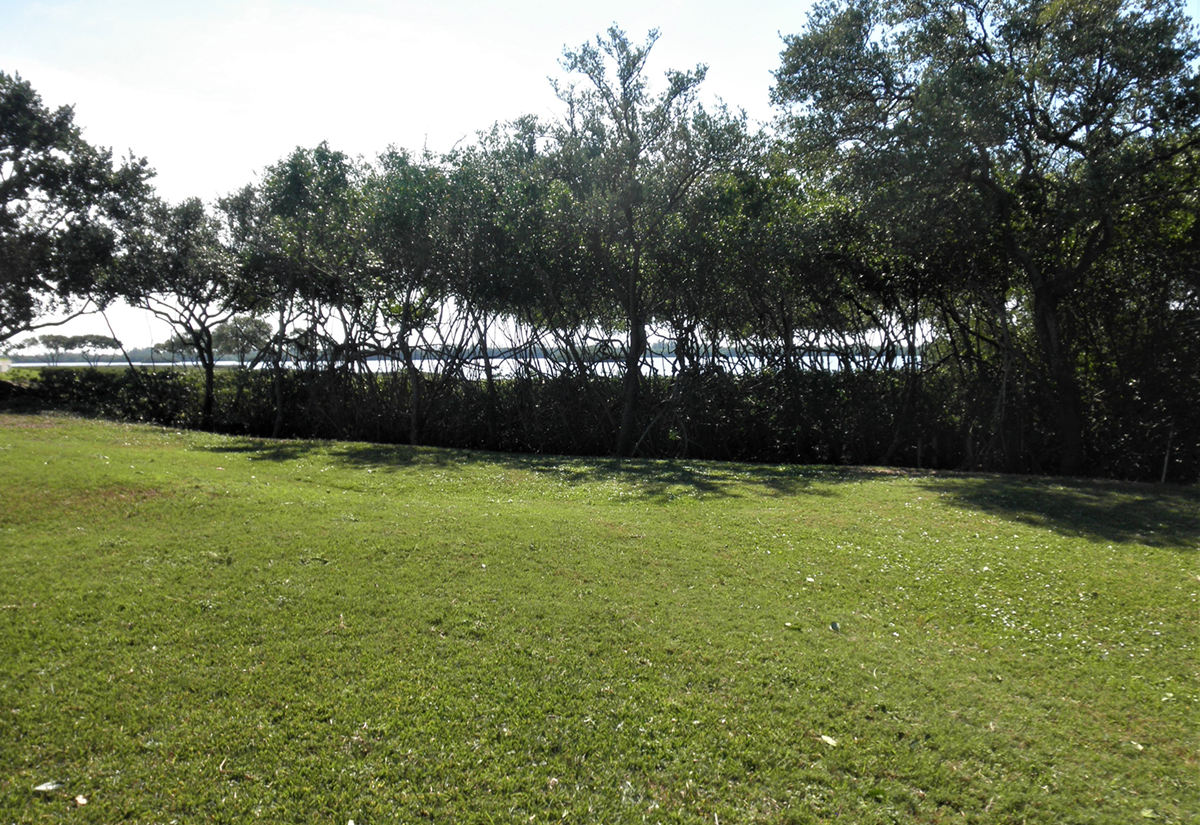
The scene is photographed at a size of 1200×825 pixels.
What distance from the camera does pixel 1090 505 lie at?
1035 cm

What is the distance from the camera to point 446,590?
6164mm

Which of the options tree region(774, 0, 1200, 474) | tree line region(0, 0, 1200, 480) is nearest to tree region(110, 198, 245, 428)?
tree line region(0, 0, 1200, 480)

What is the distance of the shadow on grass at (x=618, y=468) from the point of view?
38.2 feet

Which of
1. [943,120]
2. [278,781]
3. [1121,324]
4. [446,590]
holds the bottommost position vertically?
[278,781]

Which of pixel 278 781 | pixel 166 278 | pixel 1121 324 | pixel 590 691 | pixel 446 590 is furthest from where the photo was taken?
pixel 166 278

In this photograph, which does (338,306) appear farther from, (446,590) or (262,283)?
(446,590)

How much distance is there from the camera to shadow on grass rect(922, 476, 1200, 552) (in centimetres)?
887

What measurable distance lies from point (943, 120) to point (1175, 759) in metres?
11.7

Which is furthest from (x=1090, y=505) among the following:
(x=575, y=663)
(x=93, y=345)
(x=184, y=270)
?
(x=93, y=345)

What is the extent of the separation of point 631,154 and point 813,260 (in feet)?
15.8

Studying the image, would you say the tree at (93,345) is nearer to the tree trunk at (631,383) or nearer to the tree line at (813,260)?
the tree line at (813,260)

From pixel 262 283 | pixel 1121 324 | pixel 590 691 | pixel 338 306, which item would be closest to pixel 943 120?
pixel 1121 324

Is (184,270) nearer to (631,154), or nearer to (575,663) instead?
(631,154)

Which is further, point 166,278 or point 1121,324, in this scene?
point 166,278
